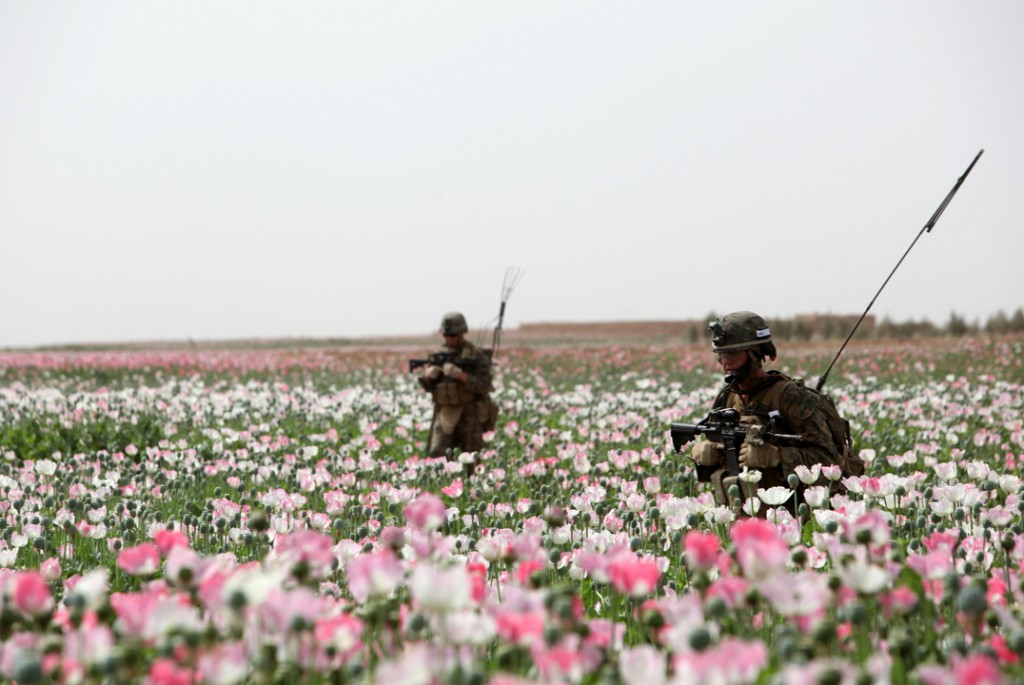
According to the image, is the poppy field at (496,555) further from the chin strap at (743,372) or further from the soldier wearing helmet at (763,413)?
the chin strap at (743,372)

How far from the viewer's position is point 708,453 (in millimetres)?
5785

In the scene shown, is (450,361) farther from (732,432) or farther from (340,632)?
(340,632)

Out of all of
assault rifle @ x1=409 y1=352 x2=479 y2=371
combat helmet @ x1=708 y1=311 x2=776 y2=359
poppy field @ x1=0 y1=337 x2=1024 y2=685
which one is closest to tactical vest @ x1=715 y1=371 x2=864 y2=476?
combat helmet @ x1=708 y1=311 x2=776 y2=359

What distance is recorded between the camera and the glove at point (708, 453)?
5.79 metres

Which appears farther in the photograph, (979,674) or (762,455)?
(762,455)

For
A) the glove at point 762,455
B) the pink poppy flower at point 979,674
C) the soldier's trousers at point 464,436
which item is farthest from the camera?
the soldier's trousers at point 464,436

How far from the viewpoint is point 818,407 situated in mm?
5781

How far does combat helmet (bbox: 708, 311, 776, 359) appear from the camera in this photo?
5.71 m

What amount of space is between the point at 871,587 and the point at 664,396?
11107 millimetres

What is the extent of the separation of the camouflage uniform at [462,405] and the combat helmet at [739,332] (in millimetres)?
3773

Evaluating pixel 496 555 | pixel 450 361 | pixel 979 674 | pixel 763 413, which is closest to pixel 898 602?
pixel 979 674

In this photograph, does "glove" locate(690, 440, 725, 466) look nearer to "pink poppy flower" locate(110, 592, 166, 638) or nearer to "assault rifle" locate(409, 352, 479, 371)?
"assault rifle" locate(409, 352, 479, 371)

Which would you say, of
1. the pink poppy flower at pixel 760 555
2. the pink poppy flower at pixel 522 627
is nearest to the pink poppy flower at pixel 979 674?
the pink poppy flower at pixel 760 555

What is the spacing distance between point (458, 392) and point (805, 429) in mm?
4173
